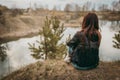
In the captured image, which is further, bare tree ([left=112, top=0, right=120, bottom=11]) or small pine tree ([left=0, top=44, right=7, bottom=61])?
small pine tree ([left=0, top=44, right=7, bottom=61])

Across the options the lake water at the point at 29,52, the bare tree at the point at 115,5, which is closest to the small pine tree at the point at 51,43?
the lake water at the point at 29,52

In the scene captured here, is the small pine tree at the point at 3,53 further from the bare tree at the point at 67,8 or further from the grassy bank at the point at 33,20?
the bare tree at the point at 67,8

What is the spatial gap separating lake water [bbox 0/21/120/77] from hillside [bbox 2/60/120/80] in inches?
95.8

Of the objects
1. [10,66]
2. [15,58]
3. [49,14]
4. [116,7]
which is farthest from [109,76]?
[10,66]

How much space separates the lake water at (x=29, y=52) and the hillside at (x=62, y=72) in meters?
2.43

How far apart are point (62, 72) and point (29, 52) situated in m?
3.22

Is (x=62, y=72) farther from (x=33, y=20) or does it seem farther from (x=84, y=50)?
(x=33, y=20)

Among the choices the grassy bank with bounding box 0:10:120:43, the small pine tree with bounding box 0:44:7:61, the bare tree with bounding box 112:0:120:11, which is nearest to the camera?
the bare tree with bounding box 112:0:120:11

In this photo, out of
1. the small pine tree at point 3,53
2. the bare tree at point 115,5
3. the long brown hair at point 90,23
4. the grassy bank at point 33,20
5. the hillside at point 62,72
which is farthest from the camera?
the small pine tree at point 3,53

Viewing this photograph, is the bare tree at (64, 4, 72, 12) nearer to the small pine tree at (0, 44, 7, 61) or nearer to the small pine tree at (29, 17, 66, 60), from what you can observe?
the small pine tree at (29, 17, 66, 60)

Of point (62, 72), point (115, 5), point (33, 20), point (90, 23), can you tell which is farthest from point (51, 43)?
point (90, 23)

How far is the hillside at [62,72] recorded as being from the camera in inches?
124

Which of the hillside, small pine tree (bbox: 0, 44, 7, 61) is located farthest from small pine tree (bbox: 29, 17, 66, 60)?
small pine tree (bbox: 0, 44, 7, 61)

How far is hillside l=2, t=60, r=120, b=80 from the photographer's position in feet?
10.3
